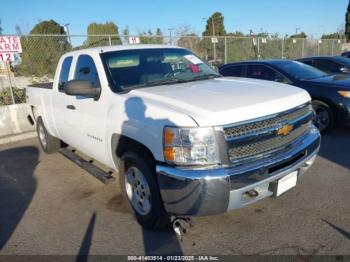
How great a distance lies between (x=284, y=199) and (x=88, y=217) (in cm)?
246

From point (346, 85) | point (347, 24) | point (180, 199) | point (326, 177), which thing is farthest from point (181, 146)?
point (347, 24)

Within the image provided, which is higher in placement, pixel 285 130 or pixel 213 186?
pixel 285 130

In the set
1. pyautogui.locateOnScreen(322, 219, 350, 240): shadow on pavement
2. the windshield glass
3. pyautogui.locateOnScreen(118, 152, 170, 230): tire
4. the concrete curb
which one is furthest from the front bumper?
the concrete curb

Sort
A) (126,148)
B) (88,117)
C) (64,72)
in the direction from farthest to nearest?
(64,72), (88,117), (126,148)

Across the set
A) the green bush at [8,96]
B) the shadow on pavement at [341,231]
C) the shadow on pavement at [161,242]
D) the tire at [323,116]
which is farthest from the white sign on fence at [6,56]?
the shadow on pavement at [341,231]

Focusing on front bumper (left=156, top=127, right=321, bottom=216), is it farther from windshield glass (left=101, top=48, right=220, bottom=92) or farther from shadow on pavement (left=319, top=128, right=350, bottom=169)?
shadow on pavement (left=319, top=128, right=350, bottom=169)

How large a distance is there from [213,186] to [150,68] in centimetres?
209

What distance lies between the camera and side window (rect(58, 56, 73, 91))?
5.22 metres

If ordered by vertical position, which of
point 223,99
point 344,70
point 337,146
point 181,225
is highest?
point 223,99

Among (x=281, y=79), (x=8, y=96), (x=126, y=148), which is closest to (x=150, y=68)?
(x=126, y=148)

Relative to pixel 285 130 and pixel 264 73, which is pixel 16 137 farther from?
pixel 285 130

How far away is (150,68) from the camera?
442 centimetres

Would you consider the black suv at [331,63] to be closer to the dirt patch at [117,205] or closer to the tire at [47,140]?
the tire at [47,140]

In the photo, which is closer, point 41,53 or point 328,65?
point 328,65
